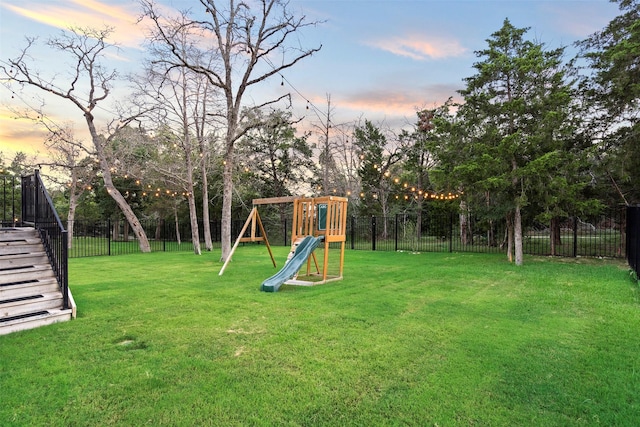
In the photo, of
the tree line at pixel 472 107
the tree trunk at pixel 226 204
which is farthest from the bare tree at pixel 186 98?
the tree trunk at pixel 226 204

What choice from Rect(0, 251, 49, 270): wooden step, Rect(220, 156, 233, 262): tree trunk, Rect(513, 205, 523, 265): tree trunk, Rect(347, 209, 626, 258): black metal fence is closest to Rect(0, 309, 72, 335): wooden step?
Rect(0, 251, 49, 270): wooden step

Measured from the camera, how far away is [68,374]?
290cm

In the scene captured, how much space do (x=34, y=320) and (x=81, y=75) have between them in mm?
14039

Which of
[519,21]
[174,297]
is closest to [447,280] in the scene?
[174,297]

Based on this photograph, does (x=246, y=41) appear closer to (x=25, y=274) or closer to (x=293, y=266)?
(x=293, y=266)

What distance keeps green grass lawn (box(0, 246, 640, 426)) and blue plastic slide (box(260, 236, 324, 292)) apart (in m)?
0.36

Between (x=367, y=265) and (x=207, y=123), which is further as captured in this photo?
(x=207, y=123)

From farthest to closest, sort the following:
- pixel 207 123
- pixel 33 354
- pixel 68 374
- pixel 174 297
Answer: pixel 207 123 < pixel 174 297 < pixel 33 354 < pixel 68 374

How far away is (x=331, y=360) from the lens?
3172mm

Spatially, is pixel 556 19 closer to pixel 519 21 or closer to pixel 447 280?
pixel 519 21

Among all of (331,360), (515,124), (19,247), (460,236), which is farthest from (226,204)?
(460,236)

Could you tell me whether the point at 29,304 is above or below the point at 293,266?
below

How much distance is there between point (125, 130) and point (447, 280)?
15599mm

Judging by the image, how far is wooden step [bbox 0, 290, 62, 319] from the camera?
4.18 metres
